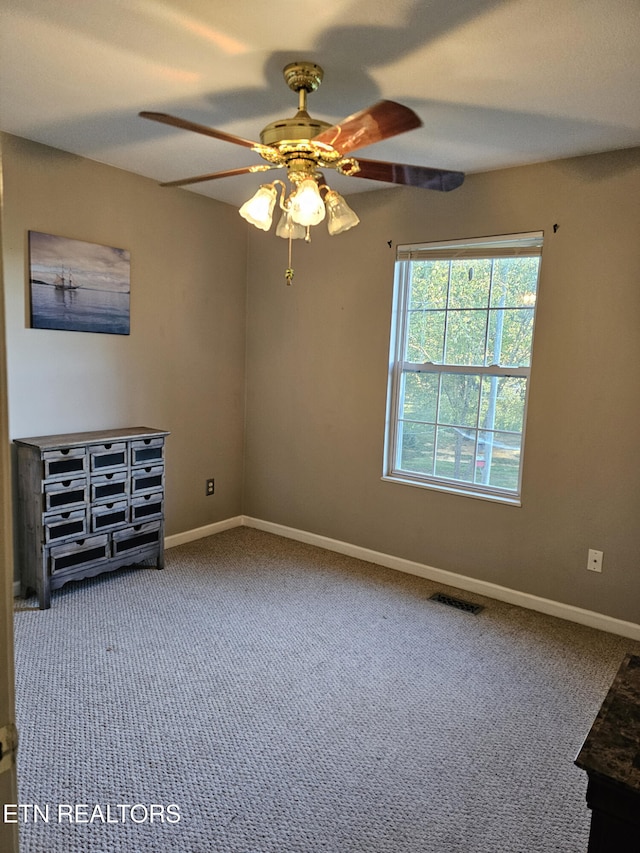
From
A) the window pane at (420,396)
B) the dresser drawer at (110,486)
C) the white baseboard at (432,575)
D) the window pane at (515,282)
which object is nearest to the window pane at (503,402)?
the window pane at (420,396)

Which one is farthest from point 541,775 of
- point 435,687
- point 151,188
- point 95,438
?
point 151,188

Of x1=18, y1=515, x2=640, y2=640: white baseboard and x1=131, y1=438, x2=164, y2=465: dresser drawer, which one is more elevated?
x1=131, y1=438, x2=164, y2=465: dresser drawer

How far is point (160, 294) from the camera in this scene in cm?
363

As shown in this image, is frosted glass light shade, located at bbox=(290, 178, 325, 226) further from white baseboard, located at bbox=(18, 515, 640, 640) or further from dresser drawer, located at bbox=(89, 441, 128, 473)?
white baseboard, located at bbox=(18, 515, 640, 640)

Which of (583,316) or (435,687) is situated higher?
(583,316)

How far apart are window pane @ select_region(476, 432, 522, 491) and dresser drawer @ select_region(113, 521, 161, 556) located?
2.01m

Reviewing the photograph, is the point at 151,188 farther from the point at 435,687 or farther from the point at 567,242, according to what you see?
the point at 435,687

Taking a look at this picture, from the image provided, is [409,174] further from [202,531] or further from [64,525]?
[202,531]

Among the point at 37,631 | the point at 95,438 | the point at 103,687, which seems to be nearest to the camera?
the point at 103,687

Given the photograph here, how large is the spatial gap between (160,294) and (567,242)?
245 cm

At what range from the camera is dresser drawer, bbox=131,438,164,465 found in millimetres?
3248

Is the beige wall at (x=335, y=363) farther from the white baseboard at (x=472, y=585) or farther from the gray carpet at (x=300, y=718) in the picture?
the gray carpet at (x=300, y=718)

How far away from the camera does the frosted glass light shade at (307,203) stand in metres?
1.84

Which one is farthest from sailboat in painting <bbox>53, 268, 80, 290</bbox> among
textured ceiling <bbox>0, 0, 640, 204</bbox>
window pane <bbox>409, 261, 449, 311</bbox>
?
window pane <bbox>409, 261, 449, 311</bbox>
